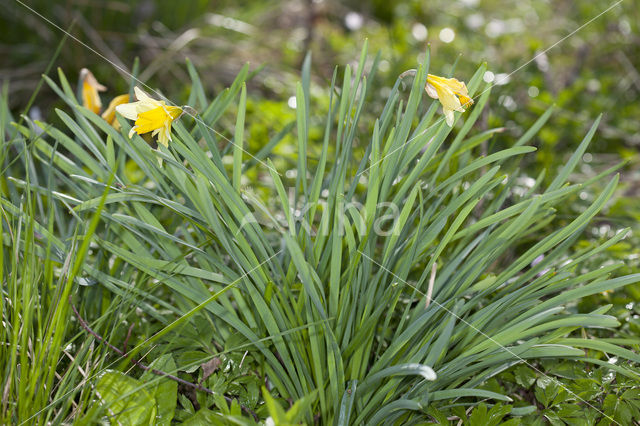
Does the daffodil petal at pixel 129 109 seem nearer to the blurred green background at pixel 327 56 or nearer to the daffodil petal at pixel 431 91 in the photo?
the daffodil petal at pixel 431 91

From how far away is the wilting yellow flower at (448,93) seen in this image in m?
1.07

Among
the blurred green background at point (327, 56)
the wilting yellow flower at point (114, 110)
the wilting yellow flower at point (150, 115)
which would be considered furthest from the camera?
the blurred green background at point (327, 56)

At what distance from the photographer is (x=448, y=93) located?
1072 millimetres

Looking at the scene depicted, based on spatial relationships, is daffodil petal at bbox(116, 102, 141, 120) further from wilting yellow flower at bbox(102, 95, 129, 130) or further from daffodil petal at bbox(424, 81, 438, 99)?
daffodil petal at bbox(424, 81, 438, 99)

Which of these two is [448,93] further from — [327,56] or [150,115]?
[327,56]

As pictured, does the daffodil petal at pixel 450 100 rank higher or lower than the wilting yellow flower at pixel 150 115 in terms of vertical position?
higher

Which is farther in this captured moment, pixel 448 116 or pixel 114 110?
pixel 114 110

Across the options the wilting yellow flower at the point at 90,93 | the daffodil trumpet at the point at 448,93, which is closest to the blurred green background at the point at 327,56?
the wilting yellow flower at the point at 90,93

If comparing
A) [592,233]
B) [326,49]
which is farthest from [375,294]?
[326,49]

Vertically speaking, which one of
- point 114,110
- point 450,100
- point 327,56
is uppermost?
point 450,100

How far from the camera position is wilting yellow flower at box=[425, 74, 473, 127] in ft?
3.51

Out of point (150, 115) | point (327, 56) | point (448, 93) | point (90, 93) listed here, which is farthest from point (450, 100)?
point (327, 56)

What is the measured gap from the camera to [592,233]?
1.73 metres

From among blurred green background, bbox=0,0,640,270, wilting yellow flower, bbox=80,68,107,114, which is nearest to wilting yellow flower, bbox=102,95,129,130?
wilting yellow flower, bbox=80,68,107,114
